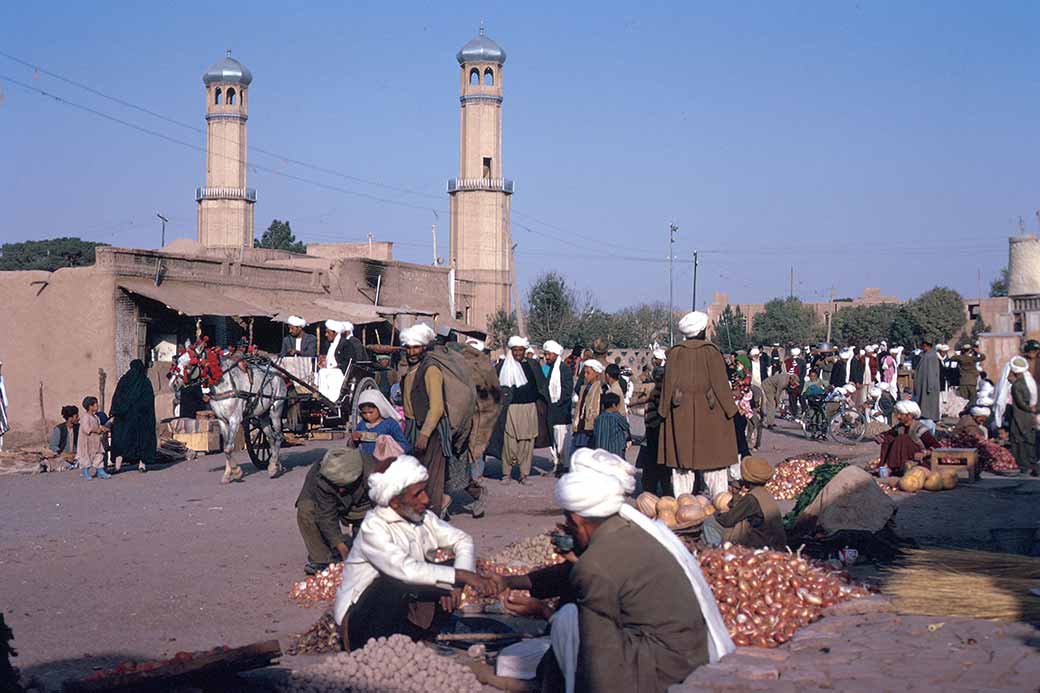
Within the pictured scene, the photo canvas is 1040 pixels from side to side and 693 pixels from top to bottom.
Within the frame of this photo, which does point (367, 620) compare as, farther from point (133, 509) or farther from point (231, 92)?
point (231, 92)

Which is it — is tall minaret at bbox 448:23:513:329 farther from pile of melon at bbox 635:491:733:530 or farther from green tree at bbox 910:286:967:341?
pile of melon at bbox 635:491:733:530

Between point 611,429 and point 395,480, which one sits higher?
point 395,480

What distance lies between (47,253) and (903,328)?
5773 centimetres

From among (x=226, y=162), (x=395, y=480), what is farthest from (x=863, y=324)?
(x=395, y=480)

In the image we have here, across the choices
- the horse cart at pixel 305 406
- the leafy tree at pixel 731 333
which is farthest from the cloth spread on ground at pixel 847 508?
the leafy tree at pixel 731 333

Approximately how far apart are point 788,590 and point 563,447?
9.33 meters

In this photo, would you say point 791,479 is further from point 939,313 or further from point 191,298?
point 939,313

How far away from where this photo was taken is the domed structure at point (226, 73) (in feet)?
211

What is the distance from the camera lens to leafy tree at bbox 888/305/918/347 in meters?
68.9

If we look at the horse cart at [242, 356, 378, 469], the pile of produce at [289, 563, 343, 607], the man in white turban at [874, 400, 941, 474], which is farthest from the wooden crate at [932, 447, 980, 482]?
the horse cart at [242, 356, 378, 469]

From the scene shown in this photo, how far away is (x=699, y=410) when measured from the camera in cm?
933

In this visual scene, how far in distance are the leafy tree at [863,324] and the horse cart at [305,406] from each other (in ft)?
193

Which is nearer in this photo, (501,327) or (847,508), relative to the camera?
(847,508)

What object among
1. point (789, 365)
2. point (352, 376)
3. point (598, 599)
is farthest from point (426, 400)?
point (789, 365)
